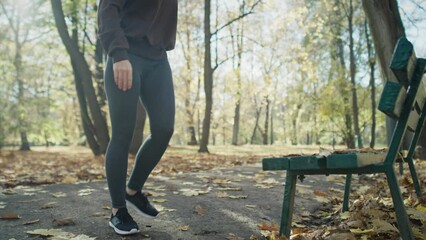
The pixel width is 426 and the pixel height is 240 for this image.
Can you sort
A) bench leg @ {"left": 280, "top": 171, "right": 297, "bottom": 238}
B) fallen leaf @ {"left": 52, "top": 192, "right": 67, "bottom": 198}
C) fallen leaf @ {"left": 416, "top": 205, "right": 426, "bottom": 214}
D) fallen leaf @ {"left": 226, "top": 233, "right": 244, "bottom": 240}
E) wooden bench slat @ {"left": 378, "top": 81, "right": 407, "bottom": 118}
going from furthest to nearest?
fallen leaf @ {"left": 52, "top": 192, "right": 67, "bottom": 198}
fallen leaf @ {"left": 416, "top": 205, "right": 426, "bottom": 214}
fallen leaf @ {"left": 226, "top": 233, "right": 244, "bottom": 240}
bench leg @ {"left": 280, "top": 171, "right": 297, "bottom": 238}
wooden bench slat @ {"left": 378, "top": 81, "right": 407, "bottom": 118}

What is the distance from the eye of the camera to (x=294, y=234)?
2.58 meters

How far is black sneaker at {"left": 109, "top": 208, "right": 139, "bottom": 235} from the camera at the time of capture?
2.55m

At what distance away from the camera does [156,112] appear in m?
2.70

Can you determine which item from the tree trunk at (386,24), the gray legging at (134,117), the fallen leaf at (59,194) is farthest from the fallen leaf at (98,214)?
the tree trunk at (386,24)

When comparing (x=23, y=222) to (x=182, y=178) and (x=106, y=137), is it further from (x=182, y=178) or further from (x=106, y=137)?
(x=106, y=137)

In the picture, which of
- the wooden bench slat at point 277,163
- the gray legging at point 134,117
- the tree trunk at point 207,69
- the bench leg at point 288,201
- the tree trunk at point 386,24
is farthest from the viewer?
the tree trunk at point 207,69

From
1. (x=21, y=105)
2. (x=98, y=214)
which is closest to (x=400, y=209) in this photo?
(x=98, y=214)

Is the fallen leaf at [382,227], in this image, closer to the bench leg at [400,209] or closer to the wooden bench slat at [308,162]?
the bench leg at [400,209]

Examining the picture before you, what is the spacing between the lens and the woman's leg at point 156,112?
269 centimetres

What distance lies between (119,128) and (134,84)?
288 mm

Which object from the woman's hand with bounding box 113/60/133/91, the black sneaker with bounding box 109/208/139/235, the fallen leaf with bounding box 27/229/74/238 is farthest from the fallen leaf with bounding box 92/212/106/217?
the woman's hand with bounding box 113/60/133/91

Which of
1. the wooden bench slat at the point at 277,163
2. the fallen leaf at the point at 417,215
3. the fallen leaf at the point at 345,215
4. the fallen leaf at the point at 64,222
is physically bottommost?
the fallen leaf at the point at 64,222

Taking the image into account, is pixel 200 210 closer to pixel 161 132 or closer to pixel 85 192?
pixel 161 132

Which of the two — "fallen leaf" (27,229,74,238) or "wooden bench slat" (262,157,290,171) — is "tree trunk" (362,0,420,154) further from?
"fallen leaf" (27,229,74,238)
